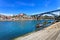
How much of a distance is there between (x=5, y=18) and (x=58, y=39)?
80.9 meters

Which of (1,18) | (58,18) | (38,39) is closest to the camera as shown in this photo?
(38,39)

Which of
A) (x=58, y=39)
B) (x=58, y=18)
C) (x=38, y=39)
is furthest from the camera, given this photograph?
(x=58, y=18)

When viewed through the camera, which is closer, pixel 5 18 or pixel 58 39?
pixel 58 39

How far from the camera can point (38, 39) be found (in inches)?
340

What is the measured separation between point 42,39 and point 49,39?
50 centimetres

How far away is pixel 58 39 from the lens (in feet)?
26.6

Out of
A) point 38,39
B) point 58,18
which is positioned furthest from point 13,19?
point 38,39

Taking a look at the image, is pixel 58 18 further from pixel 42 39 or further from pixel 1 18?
pixel 1 18

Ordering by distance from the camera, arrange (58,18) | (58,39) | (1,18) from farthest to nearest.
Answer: (1,18) → (58,18) → (58,39)

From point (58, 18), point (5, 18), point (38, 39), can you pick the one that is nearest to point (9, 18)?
point (5, 18)

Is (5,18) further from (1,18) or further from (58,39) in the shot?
(58,39)

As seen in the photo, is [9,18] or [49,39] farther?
[9,18]

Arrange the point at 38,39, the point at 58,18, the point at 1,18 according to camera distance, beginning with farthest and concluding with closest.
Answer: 1. the point at 1,18
2. the point at 58,18
3. the point at 38,39

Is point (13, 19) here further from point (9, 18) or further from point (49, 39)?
point (49, 39)
